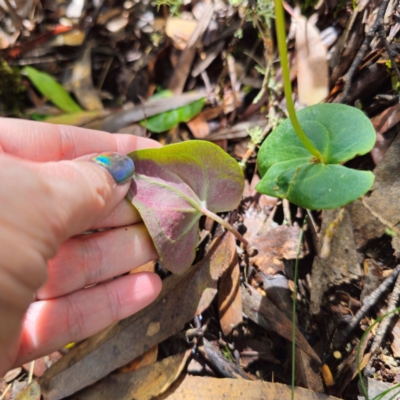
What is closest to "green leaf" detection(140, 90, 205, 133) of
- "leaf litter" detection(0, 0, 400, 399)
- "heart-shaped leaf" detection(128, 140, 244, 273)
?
"leaf litter" detection(0, 0, 400, 399)

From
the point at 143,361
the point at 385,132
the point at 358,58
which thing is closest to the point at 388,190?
the point at 385,132

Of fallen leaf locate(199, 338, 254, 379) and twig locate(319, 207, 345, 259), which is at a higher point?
twig locate(319, 207, 345, 259)

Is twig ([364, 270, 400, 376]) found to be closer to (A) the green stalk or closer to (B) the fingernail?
(A) the green stalk

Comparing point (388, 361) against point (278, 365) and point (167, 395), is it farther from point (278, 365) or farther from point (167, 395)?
point (167, 395)

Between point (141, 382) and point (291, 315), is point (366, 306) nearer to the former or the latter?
point (291, 315)

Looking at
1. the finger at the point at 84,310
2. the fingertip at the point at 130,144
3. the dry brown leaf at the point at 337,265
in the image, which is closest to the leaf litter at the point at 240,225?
the dry brown leaf at the point at 337,265

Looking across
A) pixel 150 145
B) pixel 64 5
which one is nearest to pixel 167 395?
pixel 150 145

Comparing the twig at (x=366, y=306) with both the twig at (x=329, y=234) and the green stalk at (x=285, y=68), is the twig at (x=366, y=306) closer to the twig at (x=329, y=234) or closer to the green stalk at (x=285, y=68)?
the twig at (x=329, y=234)
